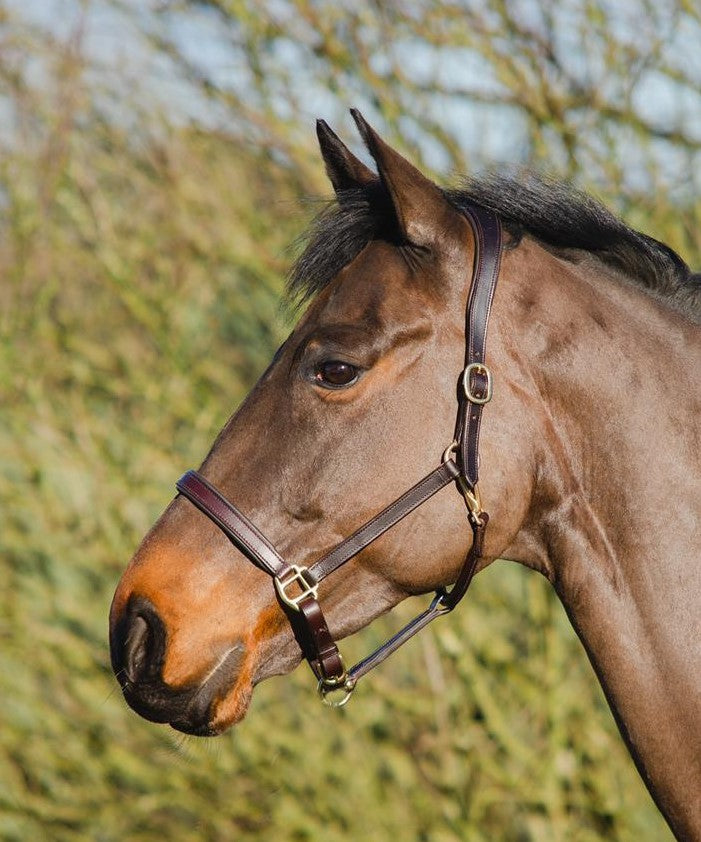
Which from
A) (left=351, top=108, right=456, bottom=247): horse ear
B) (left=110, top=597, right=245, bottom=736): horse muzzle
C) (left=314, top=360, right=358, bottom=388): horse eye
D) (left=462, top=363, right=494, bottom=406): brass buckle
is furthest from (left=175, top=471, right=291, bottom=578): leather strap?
(left=351, top=108, right=456, bottom=247): horse ear

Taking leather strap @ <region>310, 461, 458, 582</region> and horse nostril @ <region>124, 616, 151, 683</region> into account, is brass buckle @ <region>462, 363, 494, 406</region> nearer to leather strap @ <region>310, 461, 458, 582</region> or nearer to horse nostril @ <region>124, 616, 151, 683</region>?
leather strap @ <region>310, 461, 458, 582</region>

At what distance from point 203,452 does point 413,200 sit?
11.5ft

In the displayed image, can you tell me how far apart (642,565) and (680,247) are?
9.98ft

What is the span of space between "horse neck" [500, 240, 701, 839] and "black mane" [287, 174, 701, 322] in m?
0.10

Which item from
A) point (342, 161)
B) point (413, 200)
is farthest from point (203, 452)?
point (413, 200)

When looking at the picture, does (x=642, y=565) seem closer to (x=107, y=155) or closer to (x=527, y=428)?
(x=527, y=428)

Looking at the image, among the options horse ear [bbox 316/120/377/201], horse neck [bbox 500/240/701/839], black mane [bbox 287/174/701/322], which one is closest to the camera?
horse neck [bbox 500/240/701/839]

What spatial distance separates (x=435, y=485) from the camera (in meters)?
1.88

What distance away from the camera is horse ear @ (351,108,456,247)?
1.85 metres

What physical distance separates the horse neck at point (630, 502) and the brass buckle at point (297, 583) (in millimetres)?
457

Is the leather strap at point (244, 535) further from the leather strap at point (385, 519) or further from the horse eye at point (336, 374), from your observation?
the horse eye at point (336, 374)

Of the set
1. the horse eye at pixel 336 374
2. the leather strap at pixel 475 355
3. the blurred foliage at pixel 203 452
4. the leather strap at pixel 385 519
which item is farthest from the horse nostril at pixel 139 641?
the blurred foliage at pixel 203 452

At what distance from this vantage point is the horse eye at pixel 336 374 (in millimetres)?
1908

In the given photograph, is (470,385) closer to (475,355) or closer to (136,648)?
(475,355)
